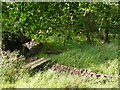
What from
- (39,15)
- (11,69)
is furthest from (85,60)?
(39,15)

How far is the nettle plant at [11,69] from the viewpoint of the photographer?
533 centimetres

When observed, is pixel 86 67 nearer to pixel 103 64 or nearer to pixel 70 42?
pixel 103 64

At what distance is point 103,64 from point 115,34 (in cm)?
171

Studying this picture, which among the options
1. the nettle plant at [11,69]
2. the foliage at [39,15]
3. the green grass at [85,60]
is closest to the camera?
the foliage at [39,15]

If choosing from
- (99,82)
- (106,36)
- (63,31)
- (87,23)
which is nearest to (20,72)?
(63,31)

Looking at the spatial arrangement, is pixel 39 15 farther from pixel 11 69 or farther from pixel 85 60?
pixel 85 60

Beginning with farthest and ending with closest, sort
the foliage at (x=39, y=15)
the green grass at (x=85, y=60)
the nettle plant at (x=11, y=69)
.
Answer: the nettle plant at (x=11, y=69) < the green grass at (x=85, y=60) < the foliage at (x=39, y=15)

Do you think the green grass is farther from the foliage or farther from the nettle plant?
the foliage

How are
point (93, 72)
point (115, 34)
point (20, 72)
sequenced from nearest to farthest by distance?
point (20, 72) → point (93, 72) → point (115, 34)

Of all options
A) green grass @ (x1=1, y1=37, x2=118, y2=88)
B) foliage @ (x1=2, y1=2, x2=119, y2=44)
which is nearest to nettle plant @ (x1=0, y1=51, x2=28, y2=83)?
green grass @ (x1=1, y1=37, x2=118, y2=88)

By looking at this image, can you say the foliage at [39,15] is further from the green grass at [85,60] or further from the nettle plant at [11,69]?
the nettle plant at [11,69]

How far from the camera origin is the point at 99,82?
191 inches

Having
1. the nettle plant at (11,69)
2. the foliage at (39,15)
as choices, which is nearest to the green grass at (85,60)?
the nettle plant at (11,69)

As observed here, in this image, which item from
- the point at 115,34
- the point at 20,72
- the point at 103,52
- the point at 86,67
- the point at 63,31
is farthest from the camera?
the point at 115,34
